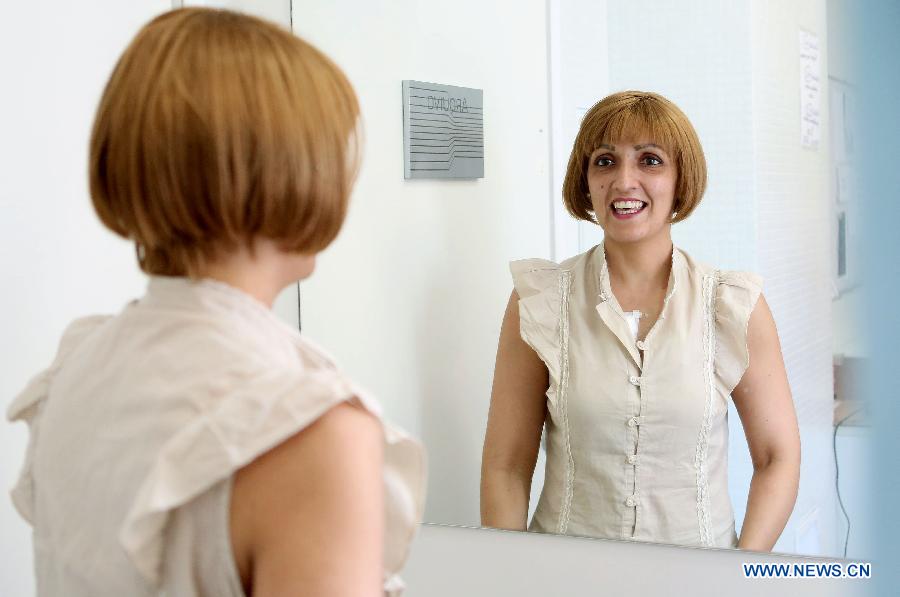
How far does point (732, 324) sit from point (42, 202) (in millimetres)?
886

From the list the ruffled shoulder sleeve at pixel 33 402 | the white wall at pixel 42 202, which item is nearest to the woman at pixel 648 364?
the white wall at pixel 42 202

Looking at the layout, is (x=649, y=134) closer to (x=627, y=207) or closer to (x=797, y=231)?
(x=627, y=207)

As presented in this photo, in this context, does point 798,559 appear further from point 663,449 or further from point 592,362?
point 592,362

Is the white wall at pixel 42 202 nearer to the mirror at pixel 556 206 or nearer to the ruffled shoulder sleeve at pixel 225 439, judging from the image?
the mirror at pixel 556 206

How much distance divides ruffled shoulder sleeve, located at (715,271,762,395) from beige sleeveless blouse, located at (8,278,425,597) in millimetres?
678

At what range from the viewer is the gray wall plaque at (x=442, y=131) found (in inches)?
56.4

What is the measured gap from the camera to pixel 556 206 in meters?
1.34

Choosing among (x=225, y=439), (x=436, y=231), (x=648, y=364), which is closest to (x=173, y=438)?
(x=225, y=439)

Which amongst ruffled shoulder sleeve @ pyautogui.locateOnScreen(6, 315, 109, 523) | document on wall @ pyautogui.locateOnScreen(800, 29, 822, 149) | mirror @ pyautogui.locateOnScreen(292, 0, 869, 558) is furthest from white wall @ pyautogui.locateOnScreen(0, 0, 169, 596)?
document on wall @ pyautogui.locateOnScreen(800, 29, 822, 149)

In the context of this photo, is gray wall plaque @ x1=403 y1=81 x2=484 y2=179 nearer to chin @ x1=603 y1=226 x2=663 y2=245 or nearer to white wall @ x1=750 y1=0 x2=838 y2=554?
chin @ x1=603 y1=226 x2=663 y2=245

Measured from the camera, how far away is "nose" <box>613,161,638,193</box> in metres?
1.26

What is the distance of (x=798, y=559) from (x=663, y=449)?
21cm

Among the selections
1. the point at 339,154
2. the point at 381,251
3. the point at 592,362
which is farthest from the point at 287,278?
the point at 381,251

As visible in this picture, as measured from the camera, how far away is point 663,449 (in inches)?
50.3
